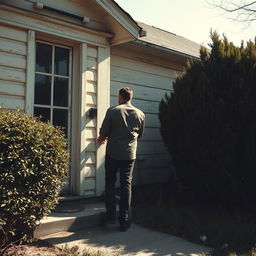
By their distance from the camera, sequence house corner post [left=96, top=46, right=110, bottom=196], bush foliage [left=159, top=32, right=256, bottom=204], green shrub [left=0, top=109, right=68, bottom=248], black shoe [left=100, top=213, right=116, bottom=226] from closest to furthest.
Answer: green shrub [left=0, top=109, right=68, bottom=248]
black shoe [left=100, top=213, right=116, bottom=226]
bush foliage [left=159, top=32, right=256, bottom=204]
house corner post [left=96, top=46, right=110, bottom=196]

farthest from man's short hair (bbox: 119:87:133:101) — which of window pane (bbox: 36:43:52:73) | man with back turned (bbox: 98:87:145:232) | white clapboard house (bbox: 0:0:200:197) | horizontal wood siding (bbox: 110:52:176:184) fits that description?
horizontal wood siding (bbox: 110:52:176:184)

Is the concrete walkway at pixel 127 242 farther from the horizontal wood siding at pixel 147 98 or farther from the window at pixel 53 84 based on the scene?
the horizontal wood siding at pixel 147 98

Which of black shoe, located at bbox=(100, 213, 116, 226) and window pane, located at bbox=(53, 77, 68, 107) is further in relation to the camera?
window pane, located at bbox=(53, 77, 68, 107)

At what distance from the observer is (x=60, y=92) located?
5.90 meters

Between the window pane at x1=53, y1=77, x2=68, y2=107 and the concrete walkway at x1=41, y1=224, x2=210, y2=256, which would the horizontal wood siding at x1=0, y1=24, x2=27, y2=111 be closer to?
the window pane at x1=53, y1=77, x2=68, y2=107

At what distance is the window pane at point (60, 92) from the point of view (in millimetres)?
5828

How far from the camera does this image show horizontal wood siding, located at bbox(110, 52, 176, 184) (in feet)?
22.8

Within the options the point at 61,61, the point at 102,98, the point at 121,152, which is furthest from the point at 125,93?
the point at 61,61

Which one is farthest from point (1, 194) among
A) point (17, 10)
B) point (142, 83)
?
point (142, 83)

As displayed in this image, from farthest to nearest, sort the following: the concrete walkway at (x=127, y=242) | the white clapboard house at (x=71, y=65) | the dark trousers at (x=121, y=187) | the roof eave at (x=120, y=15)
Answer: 1. the roof eave at (x=120, y=15)
2. the white clapboard house at (x=71, y=65)
3. the dark trousers at (x=121, y=187)
4. the concrete walkway at (x=127, y=242)

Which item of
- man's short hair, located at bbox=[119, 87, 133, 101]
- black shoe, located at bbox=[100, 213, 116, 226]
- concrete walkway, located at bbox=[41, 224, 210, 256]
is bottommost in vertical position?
concrete walkway, located at bbox=[41, 224, 210, 256]

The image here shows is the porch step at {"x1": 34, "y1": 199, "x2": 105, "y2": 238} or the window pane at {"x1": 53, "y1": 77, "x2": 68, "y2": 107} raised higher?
the window pane at {"x1": 53, "y1": 77, "x2": 68, "y2": 107}

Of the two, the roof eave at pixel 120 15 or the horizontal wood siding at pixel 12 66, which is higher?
the roof eave at pixel 120 15

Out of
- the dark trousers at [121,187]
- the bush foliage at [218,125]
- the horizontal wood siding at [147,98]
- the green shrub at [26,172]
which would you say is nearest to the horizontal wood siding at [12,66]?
the green shrub at [26,172]
